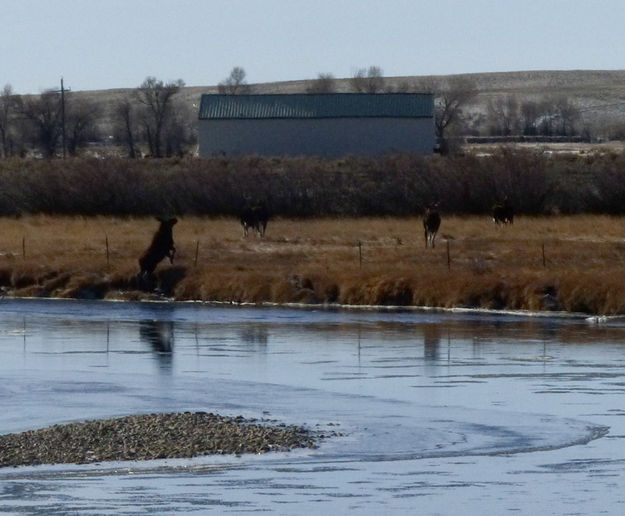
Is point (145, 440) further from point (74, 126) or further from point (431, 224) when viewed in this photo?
point (74, 126)

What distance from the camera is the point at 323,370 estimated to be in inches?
918

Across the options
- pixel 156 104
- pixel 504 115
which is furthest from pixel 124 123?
pixel 504 115

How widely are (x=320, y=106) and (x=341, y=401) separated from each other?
199ft

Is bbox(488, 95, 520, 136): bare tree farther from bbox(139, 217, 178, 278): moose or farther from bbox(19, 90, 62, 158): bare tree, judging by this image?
bbox(139, 217, 178, 278): moose

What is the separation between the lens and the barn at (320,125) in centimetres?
7894

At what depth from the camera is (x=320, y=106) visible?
8012 centimetres

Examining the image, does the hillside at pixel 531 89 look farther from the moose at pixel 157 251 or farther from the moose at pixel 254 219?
the moose at pixel 157 251

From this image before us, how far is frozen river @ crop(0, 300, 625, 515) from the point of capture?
1426 centimetres

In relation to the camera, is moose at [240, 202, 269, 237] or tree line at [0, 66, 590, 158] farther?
tree line at [0, 66, 590, 158]

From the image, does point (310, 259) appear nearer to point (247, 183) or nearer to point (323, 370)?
point (323, 370)

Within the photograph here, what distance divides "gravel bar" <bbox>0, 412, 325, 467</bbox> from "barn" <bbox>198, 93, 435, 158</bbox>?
60.5 metres

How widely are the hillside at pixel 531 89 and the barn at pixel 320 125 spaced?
203 feet

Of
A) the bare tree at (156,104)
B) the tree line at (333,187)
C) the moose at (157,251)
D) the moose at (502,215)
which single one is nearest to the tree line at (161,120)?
the bare tree at (156,104)

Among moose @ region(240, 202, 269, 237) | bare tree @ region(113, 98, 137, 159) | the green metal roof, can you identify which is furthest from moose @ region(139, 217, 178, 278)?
bare tree @ region(113, 98, 137, 159)
